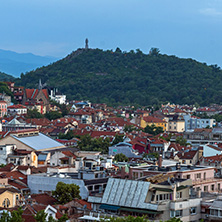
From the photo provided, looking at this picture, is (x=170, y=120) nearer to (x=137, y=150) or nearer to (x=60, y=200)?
(x=137, y=150)

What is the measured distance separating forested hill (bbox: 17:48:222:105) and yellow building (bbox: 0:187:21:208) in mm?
105221

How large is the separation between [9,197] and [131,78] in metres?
131

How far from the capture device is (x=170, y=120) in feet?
330

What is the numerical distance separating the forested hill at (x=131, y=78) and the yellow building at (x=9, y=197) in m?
105

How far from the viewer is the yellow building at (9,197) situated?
31375 mm

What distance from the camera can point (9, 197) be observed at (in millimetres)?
31797

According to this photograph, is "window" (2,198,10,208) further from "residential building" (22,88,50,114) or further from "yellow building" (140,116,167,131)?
"residential building" (22,88,50,114)

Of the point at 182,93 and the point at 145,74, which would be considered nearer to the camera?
the point at 182,93

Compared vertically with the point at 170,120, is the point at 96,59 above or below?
above

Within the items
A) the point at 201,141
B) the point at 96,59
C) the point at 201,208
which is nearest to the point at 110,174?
the point at 201,208

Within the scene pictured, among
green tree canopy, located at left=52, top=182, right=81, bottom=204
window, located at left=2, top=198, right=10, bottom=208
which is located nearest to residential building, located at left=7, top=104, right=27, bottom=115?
window, located at left=2, top=198, right=10, bottom=208

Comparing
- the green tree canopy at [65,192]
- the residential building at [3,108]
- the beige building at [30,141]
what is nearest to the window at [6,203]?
the green tree canopy at [65,192]

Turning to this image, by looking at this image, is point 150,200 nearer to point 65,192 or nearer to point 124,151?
point 65,192

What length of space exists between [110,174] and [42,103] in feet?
220
